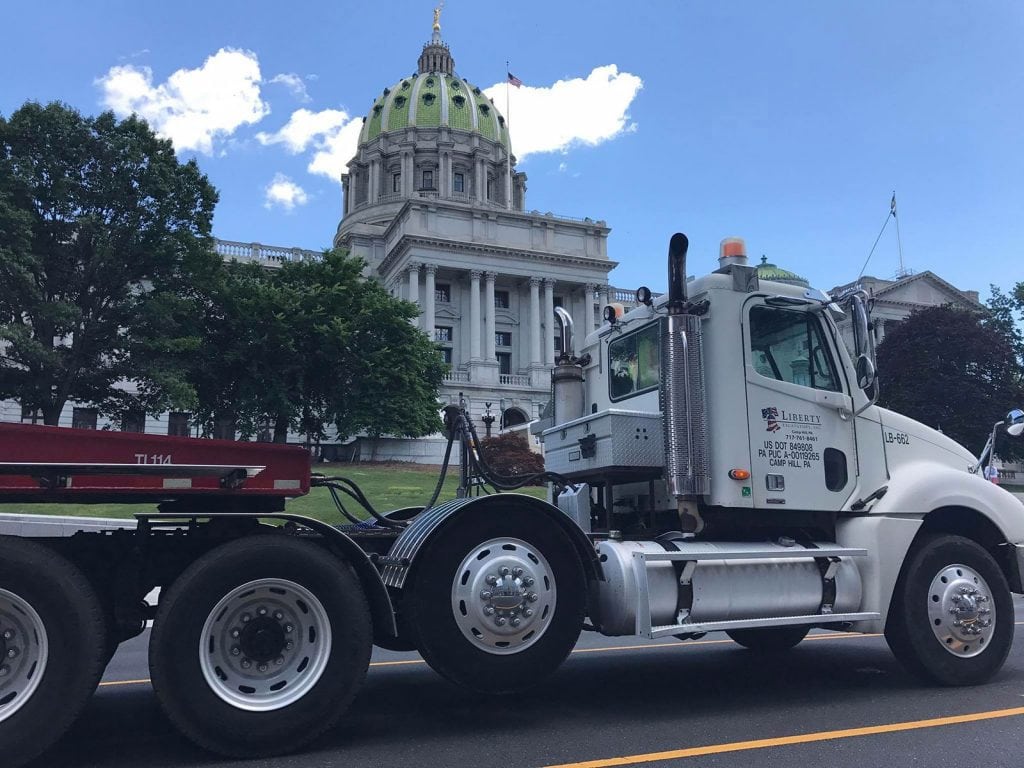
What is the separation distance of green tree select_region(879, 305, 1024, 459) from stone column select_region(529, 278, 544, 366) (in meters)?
32.2

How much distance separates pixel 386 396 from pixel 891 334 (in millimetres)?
36143

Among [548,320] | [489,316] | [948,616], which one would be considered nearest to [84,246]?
[948,616]

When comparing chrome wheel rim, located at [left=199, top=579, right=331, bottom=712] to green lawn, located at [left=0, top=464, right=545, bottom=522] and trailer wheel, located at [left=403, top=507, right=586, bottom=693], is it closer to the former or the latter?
trailer wheel, located at [left=403, top=507, right=586, bottom=693]

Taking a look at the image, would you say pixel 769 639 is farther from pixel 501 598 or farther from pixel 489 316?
pixel 489 316

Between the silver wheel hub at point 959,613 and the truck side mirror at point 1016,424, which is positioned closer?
the silver wheel hub at point 959,613

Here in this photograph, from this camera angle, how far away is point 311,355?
4659cm

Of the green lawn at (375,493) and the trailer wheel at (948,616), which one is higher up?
the green lawn at (375,493)

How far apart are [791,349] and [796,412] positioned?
1.92ft

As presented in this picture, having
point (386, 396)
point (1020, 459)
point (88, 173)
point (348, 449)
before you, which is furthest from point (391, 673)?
point (1020, 459)

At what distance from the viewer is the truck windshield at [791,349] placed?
697 centimetres

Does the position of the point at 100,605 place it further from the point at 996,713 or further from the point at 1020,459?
the point at 1020,459

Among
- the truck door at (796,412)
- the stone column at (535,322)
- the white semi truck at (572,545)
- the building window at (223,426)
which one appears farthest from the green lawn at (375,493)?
the stone column at (535,322)

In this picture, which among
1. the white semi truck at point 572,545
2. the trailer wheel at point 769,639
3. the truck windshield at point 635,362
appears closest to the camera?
the white semi truck at point 572,545

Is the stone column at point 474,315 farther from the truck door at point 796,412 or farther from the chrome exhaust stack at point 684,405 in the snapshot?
the chrome exhaust stack at point 684,405
